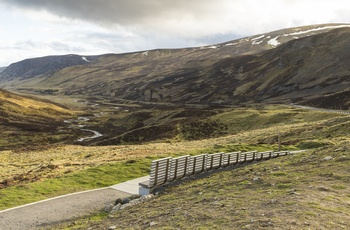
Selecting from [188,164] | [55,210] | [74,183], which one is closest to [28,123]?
[74,183]

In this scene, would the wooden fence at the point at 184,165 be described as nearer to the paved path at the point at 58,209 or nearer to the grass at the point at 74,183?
the paved path at the point at 58,209

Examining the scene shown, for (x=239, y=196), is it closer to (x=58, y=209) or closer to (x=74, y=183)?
(x=58, y=209)

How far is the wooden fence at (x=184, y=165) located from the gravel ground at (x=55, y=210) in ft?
8.62

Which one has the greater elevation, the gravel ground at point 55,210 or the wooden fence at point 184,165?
the wooden fence at point 184,165

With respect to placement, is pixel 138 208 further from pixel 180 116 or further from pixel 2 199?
pixel 180 116

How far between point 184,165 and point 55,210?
7.82m

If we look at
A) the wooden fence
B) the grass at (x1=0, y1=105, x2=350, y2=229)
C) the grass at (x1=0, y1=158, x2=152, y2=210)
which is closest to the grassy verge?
the grass at (x1=0, y1=105, x2=350, y2=229)

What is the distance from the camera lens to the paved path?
15.2m

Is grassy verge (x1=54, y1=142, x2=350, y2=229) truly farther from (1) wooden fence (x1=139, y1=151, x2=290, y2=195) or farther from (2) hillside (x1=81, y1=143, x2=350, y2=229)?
(1) wooden fence (x1=139, y1=151, x2=290, y2=195)

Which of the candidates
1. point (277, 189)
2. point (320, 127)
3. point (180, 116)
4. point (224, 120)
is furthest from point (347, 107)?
point (277, 189)

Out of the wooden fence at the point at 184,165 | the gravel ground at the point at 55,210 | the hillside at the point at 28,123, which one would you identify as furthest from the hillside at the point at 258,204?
the hillside at the point at 28,123

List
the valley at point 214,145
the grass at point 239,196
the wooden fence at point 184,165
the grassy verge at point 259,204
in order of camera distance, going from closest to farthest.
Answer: the grassy verge at point 259,204 < the grass at point 239,196 < the valley at point 214,145 < the wooden fence at point 184,165

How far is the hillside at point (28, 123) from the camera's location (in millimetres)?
92419

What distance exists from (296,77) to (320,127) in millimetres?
143354
